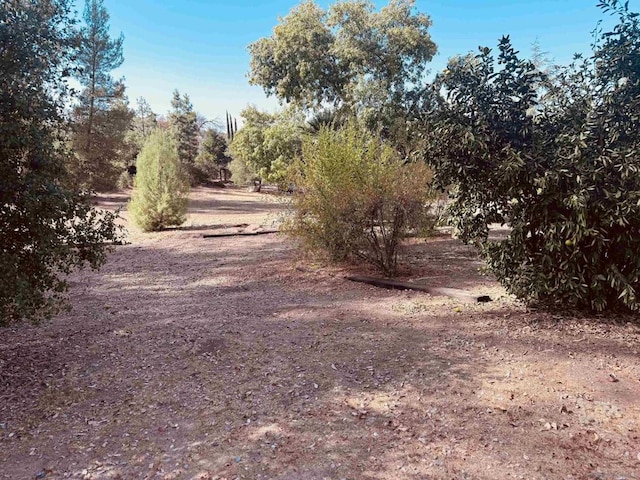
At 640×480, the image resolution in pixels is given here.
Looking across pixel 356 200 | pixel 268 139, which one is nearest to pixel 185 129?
pixel 268 139

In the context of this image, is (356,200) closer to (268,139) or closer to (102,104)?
(268,139)

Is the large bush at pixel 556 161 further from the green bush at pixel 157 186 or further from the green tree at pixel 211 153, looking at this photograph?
the green tree at pixel 211 153

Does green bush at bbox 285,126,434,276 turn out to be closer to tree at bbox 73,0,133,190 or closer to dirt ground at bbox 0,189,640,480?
dirt ground at bbox 0,189,640,480

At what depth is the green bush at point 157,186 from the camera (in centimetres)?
1350

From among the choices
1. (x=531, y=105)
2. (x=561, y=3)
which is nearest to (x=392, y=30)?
(x=561, y=3)

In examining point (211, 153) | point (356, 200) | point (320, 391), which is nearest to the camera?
point (320, 391)

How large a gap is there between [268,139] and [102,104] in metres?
8.72

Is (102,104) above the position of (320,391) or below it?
above

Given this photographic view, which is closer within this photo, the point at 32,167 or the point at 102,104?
the point at 32,167

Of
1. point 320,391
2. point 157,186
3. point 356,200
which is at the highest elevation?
point 157,186

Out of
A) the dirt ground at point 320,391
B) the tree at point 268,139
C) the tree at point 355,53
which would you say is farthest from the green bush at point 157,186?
the dirt ground at point 320,391

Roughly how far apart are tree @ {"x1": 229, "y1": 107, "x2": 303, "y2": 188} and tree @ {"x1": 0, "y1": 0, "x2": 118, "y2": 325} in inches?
525

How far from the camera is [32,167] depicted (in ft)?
10.9

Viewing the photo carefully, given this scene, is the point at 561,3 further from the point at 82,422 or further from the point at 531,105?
the point at 82,422
